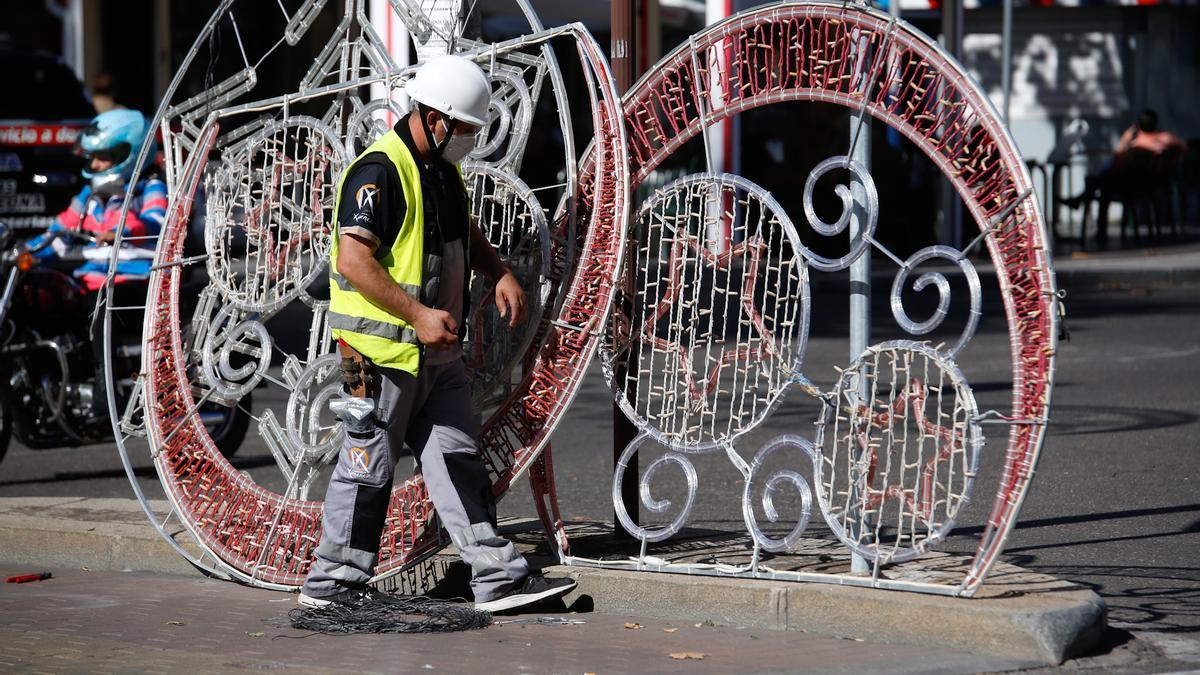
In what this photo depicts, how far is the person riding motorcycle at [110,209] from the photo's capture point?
9.42 meters

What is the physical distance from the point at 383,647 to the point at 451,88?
6.00ft

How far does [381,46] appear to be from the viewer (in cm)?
703

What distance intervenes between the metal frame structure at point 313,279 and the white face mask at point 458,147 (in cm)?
34

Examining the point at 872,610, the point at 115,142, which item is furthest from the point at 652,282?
the point at 115,142

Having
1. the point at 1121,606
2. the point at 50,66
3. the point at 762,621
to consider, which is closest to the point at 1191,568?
the point at 1121,606

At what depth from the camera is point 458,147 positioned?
239 inches

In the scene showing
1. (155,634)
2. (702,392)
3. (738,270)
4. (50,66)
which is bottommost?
(155,634)

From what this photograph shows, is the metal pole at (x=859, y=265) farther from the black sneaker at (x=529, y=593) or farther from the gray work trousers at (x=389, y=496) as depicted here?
the gray work trousers at (x=389, y=496)

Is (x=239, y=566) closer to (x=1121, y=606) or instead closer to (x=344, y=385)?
(x=344, y=385)

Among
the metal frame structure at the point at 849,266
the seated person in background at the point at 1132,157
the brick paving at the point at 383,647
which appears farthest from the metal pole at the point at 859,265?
the seated person in background at the point at 1132,157

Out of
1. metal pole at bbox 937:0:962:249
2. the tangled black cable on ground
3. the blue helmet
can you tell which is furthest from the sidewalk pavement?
metal pole at bbox 937:0:962:249

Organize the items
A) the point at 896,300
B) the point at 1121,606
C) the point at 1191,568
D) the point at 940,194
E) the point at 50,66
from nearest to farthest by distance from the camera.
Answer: the point at 896,300 < the point at 1121,606 < the point at 1191,568 < the point at 50,66 < the point at 940,194

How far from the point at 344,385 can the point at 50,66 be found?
498 inches

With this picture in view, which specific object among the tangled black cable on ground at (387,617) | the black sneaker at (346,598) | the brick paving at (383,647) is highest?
the black sneaker at (346,598)
